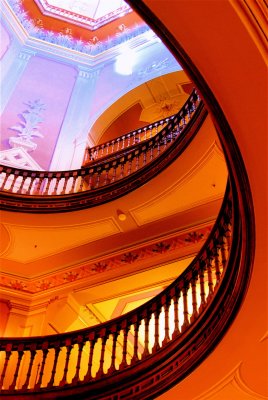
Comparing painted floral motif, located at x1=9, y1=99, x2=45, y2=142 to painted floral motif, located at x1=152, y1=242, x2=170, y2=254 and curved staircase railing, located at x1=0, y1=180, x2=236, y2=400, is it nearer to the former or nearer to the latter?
painted floral motif, located at x1=152, y1=242, x2=170, y2=254

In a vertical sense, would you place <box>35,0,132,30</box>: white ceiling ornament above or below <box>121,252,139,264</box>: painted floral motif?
above

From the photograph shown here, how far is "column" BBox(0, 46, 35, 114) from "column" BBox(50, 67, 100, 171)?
1557mm

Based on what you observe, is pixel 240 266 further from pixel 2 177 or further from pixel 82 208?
pixel 2 177

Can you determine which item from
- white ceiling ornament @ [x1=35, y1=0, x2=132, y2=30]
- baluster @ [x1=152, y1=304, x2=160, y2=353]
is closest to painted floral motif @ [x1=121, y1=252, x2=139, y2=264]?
baluster @ [x1=152, y1=304, x2=160, y2=353]

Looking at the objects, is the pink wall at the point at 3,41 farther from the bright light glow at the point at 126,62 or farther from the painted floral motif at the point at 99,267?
the painted floral motif at the point at 99,267

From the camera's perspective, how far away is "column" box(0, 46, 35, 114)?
39.9 feet

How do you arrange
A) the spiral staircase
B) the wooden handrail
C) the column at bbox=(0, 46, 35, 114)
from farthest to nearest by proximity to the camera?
the column at bbox=(0, 46, 35, 114), the wooden handrail, the spiral staircase

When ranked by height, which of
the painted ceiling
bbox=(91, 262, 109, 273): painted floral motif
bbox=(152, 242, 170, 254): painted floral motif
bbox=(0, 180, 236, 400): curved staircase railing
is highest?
the painted ceiling

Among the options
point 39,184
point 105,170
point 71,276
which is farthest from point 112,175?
point 71,276

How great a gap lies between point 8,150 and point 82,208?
3412mm

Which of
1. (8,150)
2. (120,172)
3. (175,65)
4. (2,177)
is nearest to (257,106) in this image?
(120,172)

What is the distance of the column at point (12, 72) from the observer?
12.2 meters

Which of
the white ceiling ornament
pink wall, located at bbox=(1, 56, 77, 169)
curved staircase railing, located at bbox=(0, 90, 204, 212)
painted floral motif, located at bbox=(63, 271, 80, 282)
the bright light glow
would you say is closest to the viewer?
curved staircase railing, located at bbox=(0, 90, 204, 212)

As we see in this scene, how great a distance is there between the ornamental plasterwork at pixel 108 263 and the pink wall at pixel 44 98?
297 cm
